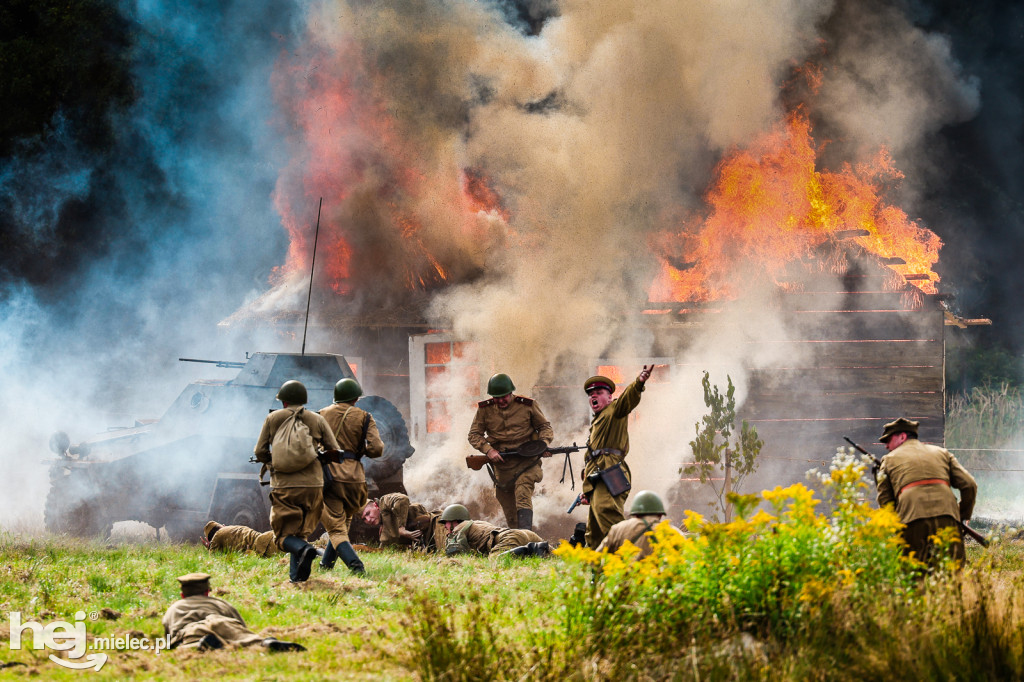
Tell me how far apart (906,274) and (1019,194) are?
16385mm

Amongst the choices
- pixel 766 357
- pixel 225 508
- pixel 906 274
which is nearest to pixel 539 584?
pixel 225 508

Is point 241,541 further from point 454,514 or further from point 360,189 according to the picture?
point 360,189

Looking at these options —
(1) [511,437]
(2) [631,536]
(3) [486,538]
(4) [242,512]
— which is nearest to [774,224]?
(1) [511,437]

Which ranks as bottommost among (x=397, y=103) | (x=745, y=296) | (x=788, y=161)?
(x=745, y=296)

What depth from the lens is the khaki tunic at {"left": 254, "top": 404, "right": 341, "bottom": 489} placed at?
299 inches

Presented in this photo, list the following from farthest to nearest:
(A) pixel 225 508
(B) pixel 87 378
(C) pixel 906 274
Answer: (B) pixel 87 378, (C) pixel 906 274, (A) pixel 225 508

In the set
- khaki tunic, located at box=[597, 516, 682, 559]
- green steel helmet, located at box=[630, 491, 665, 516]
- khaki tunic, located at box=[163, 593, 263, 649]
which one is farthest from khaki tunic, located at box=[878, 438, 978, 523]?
khaki tunic, located at box=[163, 593, 263, 649]

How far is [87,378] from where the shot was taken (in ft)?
86.1

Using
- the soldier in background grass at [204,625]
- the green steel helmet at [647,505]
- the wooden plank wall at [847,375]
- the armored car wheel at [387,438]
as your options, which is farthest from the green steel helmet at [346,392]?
the wooden plank wall at [847,375]

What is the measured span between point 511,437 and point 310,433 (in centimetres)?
355

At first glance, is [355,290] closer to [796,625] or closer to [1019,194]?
[796,625]

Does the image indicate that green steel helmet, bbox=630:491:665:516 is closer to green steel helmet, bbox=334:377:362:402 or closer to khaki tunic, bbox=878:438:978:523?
khaki tunic, bbox=878:438:978:523

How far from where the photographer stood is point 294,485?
24.8 feet

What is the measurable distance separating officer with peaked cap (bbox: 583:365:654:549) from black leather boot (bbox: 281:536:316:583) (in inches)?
98.2
